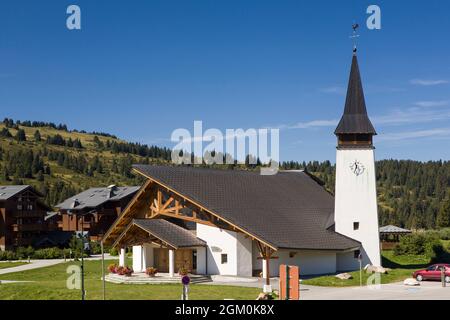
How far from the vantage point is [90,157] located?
158000 millimetres

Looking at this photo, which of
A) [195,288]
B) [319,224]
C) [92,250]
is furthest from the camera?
[92,250]

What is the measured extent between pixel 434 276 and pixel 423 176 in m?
122

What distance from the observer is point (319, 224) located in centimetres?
3931

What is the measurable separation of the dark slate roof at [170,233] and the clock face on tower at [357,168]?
10353 mm

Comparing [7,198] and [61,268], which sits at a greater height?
[7,198]

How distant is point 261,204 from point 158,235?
7.06 m

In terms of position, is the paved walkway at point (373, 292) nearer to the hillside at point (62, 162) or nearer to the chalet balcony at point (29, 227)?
the chalet balcony at point (29, 227)

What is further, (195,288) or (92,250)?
(92,250)

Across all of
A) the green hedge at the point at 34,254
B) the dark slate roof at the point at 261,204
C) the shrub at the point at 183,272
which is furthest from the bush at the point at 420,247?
the green hedge at the point at 34,254

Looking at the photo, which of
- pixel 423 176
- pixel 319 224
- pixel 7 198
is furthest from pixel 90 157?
pixel 319 224

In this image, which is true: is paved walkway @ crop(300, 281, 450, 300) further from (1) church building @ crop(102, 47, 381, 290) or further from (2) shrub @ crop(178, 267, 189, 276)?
(2) shrub @ crop(178, 267, 189, 276)

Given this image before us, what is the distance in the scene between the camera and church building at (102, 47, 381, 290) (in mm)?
34875
